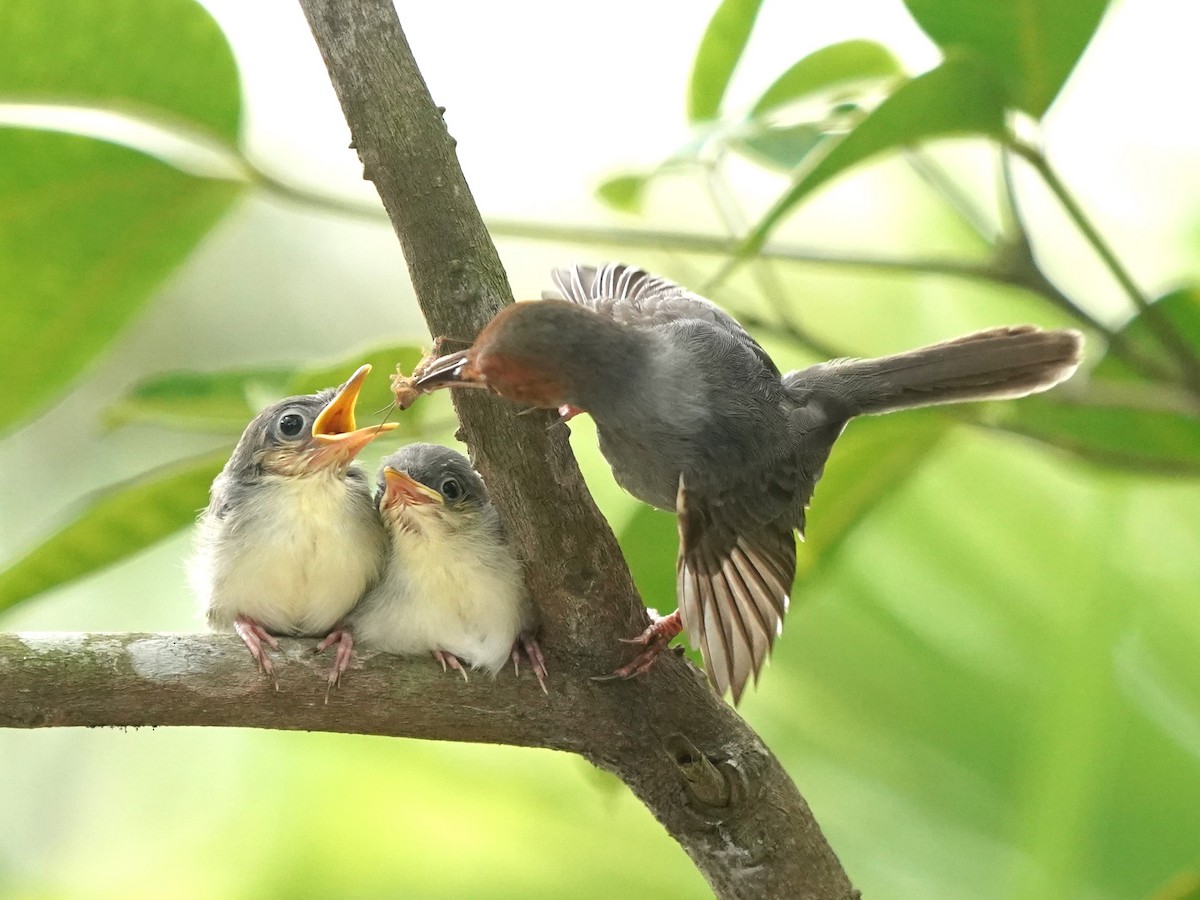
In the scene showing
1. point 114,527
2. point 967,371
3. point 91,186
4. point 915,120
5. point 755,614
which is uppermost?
point 915,120

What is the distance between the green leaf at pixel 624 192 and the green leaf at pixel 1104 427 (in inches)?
20.4

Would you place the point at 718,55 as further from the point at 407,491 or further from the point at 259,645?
the point at 259,645

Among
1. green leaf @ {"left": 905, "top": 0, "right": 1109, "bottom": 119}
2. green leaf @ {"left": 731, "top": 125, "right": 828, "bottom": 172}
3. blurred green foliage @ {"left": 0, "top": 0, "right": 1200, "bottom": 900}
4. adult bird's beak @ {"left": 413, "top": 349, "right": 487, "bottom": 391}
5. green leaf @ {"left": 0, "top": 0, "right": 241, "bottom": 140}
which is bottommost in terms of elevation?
blurred green foliage @ {"left": 0, "top": 0, "right": 1200, "bottom": 900}

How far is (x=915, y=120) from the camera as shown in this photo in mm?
1263

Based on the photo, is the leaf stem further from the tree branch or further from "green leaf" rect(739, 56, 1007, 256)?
the tree branch

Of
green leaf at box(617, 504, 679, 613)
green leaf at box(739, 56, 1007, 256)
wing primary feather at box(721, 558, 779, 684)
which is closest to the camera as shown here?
wing primary feather at box(721, 558, 779, 684)

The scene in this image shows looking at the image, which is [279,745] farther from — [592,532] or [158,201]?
[592,532]

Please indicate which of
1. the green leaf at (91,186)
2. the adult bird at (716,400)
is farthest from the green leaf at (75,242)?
the adult bird at (716,400)

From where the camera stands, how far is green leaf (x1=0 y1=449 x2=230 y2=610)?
4.70ft

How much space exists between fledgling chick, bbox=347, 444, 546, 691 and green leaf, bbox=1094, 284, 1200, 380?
767 mm

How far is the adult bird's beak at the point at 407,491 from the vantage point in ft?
4.98

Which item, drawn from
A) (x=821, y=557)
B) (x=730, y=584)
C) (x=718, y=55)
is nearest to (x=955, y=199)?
(x=718, y=55)

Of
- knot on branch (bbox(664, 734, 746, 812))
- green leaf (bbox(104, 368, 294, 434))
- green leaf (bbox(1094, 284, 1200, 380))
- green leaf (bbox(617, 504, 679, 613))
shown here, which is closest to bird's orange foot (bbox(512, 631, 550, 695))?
knot on branch (bbox(664, 734, 746, 812))

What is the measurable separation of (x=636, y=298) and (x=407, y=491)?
1.18 ft
